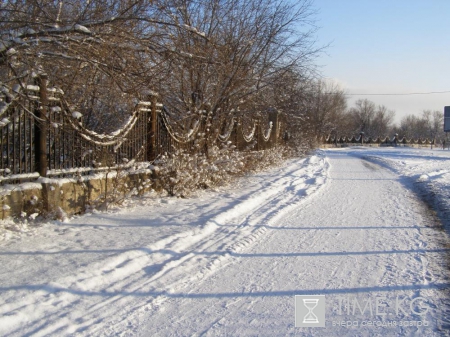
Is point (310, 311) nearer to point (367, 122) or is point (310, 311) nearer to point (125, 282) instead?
point (125, 282)

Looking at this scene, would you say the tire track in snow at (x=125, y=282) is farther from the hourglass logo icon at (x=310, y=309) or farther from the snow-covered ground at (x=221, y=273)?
the hourglass logo icon at (x=310, y=309)

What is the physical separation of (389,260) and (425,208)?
474 cm

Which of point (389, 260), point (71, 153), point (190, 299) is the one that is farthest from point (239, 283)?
point (71, 153)

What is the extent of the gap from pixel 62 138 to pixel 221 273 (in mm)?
4091

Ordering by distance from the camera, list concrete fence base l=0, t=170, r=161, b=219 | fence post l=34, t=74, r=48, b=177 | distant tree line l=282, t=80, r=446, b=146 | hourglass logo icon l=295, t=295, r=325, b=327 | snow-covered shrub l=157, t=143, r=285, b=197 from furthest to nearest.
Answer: distant tree line l=282, t=80, r=446, b=146 → snow-covered shrub l=157, t=143, r=285, b=197 → fence post l=34, t=74, r=48, b=177 → concrete fence base l=0, t=170, r=161, b=219 → hourglass logo icon l=295, t=295, r=325, b=327

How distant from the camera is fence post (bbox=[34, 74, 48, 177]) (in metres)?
7.02

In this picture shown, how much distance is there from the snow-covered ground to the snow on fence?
969 mm

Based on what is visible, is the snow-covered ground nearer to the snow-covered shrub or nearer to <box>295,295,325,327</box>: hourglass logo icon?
<box>295,295,325,327</box>: hourglass logo icon

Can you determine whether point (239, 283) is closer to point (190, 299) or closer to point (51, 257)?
point (190, 299)

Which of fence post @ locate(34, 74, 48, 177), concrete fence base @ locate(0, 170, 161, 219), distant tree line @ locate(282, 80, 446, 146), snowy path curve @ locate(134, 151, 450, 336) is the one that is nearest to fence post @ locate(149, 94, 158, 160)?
concrete fence base @ locate(0, 170, 161, 219)

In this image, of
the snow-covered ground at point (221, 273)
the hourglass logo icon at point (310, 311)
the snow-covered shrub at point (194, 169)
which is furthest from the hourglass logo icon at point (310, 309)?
the snow-covered shrub at point (194, 169)

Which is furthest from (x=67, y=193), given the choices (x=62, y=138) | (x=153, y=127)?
(x=153, y=127)

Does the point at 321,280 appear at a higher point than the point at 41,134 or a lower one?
lower

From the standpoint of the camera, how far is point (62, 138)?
305 inches
